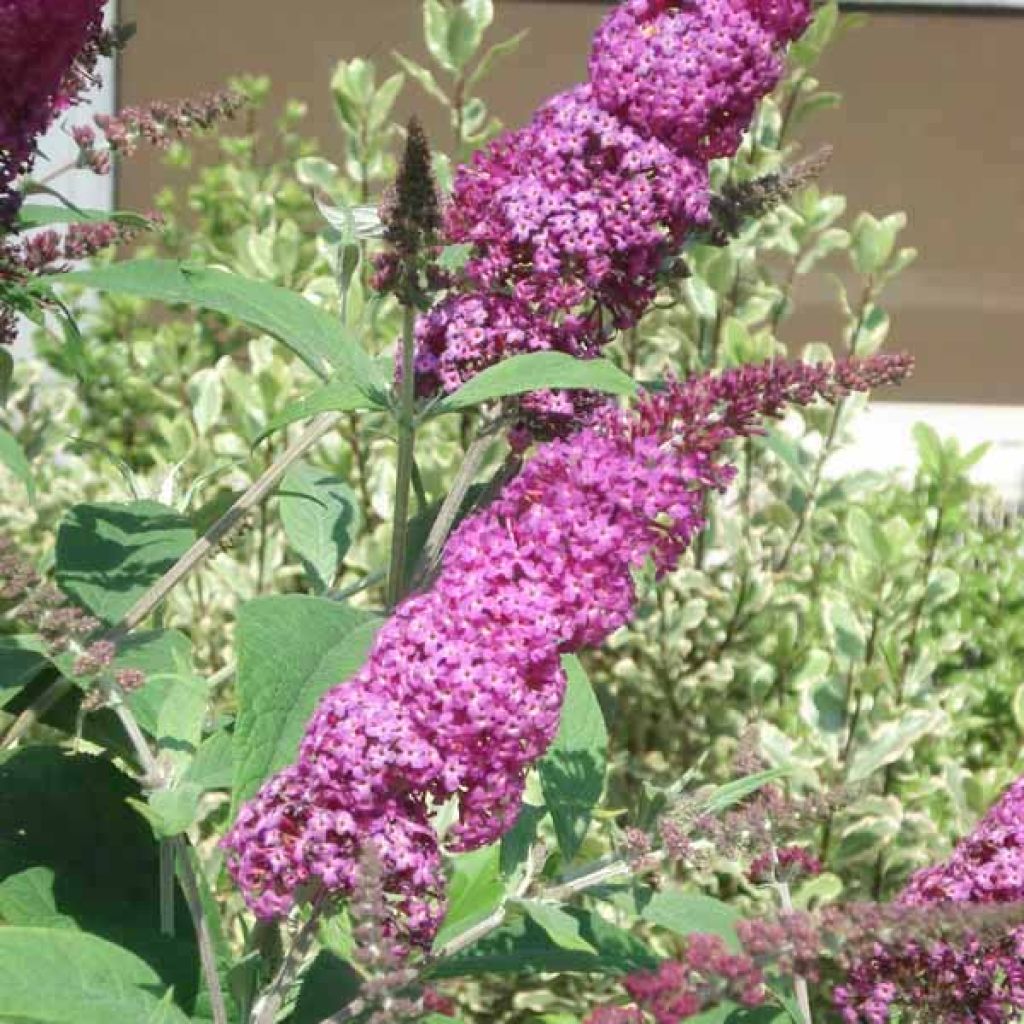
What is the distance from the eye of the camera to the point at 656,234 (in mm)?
1521

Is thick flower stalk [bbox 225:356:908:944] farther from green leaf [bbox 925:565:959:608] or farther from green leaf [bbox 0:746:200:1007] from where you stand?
green leaf [bbox 925:565:959:608]

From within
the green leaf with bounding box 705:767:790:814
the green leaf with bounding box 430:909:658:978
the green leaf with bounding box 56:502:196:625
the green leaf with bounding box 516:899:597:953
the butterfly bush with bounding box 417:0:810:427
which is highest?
the butterfly bush with bounding box 417:0:810:427

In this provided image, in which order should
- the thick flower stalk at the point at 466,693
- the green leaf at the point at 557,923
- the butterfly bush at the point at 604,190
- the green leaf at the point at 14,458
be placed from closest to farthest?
the thick flower stalk at the point at 466,693 < the green leaf at the point at 557,923 < the butterfly bush at the point at 604,190 < the green leaf at the point at 14,458

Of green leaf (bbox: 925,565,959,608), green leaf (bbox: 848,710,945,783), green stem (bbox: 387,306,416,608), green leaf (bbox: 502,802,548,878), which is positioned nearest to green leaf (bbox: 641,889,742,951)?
green leaf (bbox: 502,802,548,878)

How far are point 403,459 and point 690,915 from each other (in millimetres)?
439

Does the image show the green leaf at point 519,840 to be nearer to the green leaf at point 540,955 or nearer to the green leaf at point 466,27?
the green leaf at point 540,955

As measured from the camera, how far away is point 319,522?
1.96 metres

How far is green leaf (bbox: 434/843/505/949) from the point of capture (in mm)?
1467

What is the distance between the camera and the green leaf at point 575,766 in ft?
4.85

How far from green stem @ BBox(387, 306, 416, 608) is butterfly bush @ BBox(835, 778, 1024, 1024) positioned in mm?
496

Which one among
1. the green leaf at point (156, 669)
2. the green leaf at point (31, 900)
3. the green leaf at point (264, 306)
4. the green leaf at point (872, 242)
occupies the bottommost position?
the green leaf at point (31, 900)

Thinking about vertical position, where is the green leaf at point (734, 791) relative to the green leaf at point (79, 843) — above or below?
above

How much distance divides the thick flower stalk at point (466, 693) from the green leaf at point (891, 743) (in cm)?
144

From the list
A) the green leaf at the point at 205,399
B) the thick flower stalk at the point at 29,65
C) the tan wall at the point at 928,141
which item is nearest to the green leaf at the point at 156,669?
the thick flower stalk at the point at 29,65
